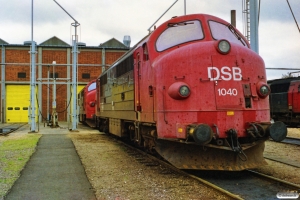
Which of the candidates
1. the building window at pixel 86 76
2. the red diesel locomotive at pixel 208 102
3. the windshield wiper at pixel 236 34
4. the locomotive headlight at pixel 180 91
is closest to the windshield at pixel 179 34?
the red diesel locomotive at pixel 208 102

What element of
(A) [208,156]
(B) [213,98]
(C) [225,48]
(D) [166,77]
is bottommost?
(A) [208,156]

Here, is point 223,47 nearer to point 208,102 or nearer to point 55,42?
point 208,102

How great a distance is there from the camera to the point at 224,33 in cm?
812

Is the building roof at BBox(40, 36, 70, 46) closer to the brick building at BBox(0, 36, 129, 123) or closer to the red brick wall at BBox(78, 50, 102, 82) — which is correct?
the brick building at BBox(0, 36, 129, 123)

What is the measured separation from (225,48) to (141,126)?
3379 mm

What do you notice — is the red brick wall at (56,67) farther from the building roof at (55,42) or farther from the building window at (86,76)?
the building roof at (55,42)

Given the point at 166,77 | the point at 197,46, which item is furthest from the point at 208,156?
the point at 197,46

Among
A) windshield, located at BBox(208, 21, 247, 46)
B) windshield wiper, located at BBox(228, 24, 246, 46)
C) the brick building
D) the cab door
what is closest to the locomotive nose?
windshield, located at BBox(208, 21, 247, 46)

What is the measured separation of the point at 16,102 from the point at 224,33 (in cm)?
3477

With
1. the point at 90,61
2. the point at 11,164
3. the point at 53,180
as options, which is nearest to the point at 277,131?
the point at 53,180

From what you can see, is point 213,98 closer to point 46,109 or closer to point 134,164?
point 134,164

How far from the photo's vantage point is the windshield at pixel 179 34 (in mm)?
7848

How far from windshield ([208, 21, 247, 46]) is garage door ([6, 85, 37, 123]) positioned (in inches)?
1342

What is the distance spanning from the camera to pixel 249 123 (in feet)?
23.0
